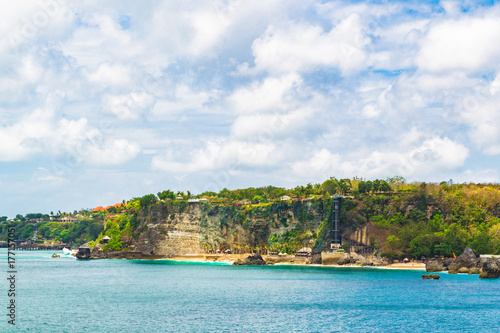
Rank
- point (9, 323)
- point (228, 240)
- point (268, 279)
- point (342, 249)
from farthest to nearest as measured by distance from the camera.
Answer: point (228, 240) < point (342, 249) < point (268, 279) < point (9, 323)

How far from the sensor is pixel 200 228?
160375mm

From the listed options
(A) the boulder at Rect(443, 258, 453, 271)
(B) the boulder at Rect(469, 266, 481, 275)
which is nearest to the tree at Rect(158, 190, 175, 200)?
(A) the boulder at Rect(443, 258, 453, 271)

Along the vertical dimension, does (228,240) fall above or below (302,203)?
below

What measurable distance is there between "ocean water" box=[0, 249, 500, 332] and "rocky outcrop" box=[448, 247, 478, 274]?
44.3ft

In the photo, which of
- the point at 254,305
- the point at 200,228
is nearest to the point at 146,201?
the point at 200,228

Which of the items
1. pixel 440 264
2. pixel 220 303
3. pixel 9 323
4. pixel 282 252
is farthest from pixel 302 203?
pixel 9 323

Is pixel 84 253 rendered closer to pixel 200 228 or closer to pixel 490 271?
pixel 200 228

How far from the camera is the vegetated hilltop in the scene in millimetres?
120688

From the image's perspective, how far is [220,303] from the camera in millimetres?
57781

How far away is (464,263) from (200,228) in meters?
82.5

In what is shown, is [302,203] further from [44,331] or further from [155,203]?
[44,331]

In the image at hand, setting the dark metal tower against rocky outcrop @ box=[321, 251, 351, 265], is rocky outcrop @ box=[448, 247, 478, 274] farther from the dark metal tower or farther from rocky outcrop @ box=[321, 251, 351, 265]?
the dark metal tower

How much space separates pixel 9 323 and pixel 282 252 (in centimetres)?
10262

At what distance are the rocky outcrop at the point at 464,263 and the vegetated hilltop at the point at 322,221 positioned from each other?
7985 millimetres
